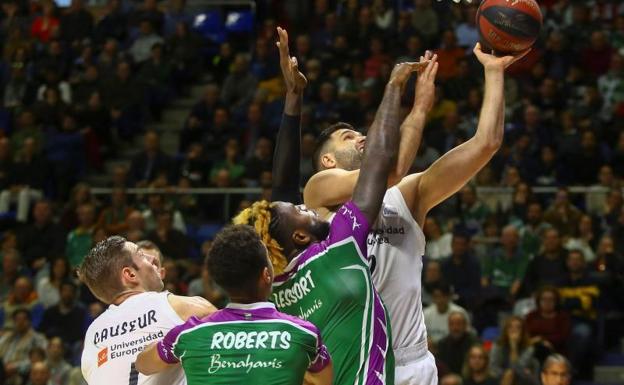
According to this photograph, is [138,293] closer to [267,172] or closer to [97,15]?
[267,172]

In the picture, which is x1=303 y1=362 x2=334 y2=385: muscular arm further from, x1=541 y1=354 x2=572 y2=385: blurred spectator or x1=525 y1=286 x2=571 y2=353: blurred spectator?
x1=525 y1=286 x2=571 y2=353: blurred spectator

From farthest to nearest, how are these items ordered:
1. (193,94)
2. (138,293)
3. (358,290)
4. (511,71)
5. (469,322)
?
(193,94), (511,71), (469,322), (138,293), (358,290)

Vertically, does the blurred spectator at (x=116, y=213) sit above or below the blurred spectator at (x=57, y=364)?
above

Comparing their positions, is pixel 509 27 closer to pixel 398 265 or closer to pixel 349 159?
pixel 349 159

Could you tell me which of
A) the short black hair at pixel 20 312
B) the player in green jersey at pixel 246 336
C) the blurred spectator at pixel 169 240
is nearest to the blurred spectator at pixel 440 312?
the blurred spectator at pixel 169 240

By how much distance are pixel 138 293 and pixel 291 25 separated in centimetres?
1322

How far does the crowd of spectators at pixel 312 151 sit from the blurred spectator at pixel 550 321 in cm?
2

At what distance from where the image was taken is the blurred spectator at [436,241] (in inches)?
511

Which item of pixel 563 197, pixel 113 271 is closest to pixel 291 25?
pixel 563 197

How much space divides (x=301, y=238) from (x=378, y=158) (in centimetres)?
44

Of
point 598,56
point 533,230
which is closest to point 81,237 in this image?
point 533,230

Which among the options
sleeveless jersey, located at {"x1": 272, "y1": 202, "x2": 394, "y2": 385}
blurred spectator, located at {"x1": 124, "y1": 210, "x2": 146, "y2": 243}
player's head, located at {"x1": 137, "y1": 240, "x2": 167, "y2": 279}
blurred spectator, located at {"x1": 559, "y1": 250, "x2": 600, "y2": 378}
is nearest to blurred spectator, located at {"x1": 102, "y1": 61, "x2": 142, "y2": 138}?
blurred spectator, located at {"x1": 124, "y1": 210, "x2": 146, "y2": 243}

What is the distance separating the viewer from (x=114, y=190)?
1498 cm

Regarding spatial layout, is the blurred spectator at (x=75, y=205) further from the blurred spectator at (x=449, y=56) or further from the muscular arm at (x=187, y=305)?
the muscular arm at (x=187, y=305)
